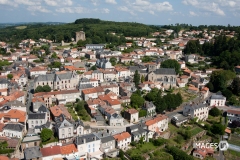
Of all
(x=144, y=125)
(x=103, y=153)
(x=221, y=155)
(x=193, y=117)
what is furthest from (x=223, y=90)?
(x=103, y=153)

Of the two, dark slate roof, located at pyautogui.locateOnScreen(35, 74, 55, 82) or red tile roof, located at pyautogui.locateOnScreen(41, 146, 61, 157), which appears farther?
dark slate roof, located at pyautogui.locateOnScreen(35, 74, 55, 82)

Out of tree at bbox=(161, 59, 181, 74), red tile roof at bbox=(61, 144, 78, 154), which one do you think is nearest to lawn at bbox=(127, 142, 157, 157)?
red tile roof at bbox=(61, 144, 78, 154)

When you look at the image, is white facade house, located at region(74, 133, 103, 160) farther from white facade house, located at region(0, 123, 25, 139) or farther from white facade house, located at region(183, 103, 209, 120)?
white facade house, located at region(183, 103, 209, 120)

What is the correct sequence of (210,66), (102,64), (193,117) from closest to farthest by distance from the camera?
(193,117)
(102,64)
(210,66)

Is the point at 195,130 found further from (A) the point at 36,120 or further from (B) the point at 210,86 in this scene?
(A) the point at 36,120

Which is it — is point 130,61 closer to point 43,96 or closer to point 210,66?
point 210,66

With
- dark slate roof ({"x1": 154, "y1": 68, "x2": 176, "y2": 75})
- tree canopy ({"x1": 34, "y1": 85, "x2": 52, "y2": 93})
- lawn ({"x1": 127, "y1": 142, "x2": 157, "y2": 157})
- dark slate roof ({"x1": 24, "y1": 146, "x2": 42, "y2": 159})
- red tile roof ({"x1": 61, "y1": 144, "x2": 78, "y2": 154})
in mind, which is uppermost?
dark slate roof ({"x1": 154, "y1": 68, "x2": 176, "y2": 75})

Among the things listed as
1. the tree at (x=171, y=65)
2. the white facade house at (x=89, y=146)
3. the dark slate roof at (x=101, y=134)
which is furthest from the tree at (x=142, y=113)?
the tree at (x=171, y=65)

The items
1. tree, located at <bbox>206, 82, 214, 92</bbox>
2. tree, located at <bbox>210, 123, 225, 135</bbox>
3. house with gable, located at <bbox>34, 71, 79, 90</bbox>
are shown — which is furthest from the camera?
tree, located at <bbox>206, 82, 214, 92</bbox>
